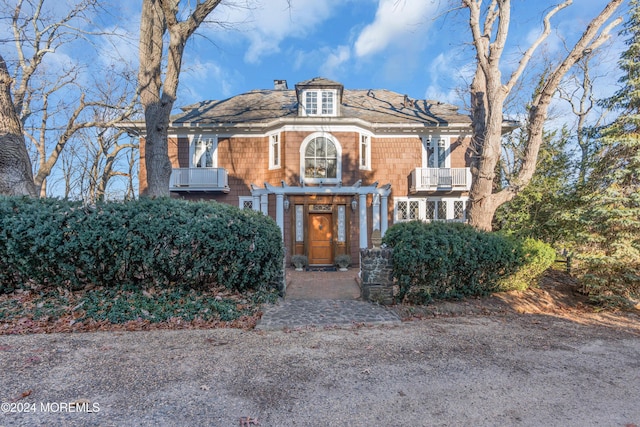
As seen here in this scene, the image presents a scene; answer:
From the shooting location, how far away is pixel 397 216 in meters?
12.7

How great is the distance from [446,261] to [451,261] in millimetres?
133

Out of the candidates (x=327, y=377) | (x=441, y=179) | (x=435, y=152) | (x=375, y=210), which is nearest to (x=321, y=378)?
(x=327, y=377)

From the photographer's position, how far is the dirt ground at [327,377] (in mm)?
2451

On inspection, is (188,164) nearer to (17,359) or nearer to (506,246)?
(17,359)

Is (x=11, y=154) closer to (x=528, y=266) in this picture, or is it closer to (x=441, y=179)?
(x=528, y=266)

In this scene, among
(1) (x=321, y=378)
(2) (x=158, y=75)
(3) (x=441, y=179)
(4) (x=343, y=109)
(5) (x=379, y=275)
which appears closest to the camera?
(1) (x=321, y=378)

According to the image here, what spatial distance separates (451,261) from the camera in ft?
19.5

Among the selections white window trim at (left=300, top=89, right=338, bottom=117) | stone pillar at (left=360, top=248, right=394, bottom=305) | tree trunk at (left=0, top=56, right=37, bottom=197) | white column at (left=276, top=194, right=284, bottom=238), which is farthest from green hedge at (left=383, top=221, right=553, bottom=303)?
tree trunk at (left=0, top=56, right=37, bottom=197)

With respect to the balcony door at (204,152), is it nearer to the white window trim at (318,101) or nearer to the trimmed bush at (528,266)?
the white window trim at (318,101)

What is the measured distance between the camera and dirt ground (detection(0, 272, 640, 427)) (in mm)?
2451

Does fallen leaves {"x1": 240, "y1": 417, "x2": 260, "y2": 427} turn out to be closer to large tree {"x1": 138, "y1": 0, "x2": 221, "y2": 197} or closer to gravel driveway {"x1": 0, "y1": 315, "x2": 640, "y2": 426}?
gravel driveway {"x1": 0, "y1": 315, "x2": 640, "y2": 426}

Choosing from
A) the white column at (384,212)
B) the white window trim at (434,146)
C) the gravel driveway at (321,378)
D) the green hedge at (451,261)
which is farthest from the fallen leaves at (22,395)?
the white window trim at (434,146)

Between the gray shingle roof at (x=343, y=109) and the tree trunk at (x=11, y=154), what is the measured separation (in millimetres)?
5619

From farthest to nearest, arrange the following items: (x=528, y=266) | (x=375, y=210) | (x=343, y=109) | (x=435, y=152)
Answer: (x=343, y=109) < (x=435, y=152) < (x=375, y=210) < (x=528, y=266)
